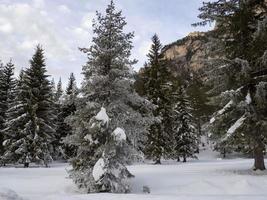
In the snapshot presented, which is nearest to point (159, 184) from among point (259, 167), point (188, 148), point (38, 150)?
point (259, 167)

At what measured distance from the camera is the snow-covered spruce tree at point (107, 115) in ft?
57.6

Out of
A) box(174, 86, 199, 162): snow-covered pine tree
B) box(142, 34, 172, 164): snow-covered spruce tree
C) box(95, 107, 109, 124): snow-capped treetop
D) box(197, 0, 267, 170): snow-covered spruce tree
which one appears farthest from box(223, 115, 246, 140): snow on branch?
box(174, 86, 199, 162): snow-covered pine tree

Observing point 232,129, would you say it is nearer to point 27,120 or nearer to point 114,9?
point 114,9

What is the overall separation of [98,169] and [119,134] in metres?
1.80

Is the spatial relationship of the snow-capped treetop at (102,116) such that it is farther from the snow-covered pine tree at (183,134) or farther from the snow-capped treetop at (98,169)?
the snow-covered pine tree at (183,134)

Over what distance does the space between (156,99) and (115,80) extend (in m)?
19.6

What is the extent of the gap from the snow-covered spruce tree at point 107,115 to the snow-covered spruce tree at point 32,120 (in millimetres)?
17438

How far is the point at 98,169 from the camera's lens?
1695 centimetres

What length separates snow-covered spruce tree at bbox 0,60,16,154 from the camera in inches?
1654

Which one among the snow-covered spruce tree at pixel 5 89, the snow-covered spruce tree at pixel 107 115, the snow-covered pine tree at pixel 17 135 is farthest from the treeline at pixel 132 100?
the snow-covered spruce tree at pixel 5 89

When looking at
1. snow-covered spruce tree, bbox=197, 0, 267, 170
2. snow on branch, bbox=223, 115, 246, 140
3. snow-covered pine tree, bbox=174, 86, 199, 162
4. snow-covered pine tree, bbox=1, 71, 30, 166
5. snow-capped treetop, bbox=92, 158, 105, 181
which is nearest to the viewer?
snow-capped treetop, bbox=92, 158, 105, 181

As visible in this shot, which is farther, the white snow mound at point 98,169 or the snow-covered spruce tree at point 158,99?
the snow-covered spruce tree at point 158,99

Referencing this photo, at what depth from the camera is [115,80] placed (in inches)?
746

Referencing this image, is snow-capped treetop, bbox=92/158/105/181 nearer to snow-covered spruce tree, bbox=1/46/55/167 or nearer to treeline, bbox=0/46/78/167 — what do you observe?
treeline, bbox=0/46/78/167
